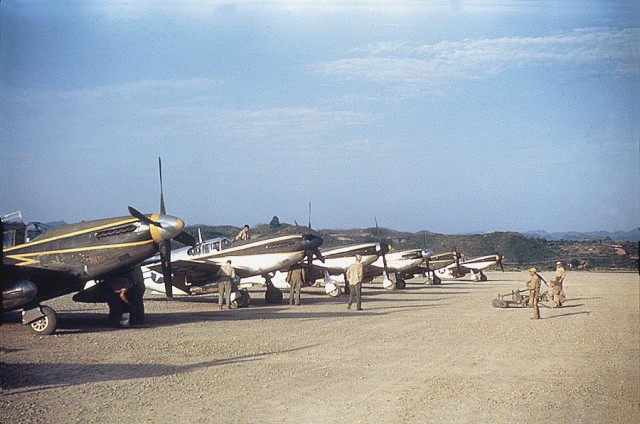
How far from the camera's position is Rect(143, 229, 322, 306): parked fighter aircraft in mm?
22078

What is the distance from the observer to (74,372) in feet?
30.7

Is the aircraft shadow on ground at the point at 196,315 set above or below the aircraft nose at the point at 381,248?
below

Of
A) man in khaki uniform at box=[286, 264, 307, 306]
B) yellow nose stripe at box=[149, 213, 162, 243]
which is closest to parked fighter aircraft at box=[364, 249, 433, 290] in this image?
man in khaki uniform at box=[286, 264, 307, 306]

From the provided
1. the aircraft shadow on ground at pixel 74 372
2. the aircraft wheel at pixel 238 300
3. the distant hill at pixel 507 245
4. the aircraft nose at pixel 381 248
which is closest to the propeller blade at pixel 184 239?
the aircraft wheel at pixel 238 300

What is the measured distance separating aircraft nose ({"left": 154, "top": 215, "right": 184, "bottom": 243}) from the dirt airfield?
2.35 meters

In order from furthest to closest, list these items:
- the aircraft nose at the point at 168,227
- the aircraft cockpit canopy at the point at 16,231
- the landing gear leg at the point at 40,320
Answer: the aircraft cockpit canopy at the point at 16,231 → the aircraft nose at the point at 168,227 → the landing gear leg at the point at 40,320

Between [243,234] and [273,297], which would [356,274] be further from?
[243,234]

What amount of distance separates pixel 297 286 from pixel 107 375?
14.2 metres

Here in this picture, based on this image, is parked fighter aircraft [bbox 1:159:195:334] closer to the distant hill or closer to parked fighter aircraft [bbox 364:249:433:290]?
A: parked fighter aircraft [bbox 364:249:433:290]

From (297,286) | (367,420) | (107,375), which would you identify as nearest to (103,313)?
(297,286)

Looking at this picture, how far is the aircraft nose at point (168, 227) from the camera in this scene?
1477 centimetres

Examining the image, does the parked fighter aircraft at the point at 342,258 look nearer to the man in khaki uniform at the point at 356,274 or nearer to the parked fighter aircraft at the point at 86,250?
the man in khaki uniform at the point at 356,274

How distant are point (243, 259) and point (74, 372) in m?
13.6

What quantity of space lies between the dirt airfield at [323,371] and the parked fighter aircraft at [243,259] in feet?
16.2
